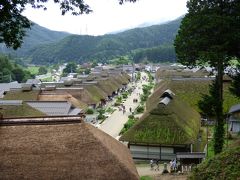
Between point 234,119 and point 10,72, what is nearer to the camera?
point 234,119

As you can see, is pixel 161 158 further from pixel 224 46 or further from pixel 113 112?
pixel 113 112

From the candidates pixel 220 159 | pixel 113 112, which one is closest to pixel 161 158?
pixel 220 159

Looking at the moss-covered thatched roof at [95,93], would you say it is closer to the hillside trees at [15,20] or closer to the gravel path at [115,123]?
the gravel path at [115,123]

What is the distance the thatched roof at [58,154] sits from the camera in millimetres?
18547

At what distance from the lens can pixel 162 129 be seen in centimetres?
3150

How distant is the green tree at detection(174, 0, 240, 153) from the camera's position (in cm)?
2252

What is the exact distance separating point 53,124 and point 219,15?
11704 millimetres

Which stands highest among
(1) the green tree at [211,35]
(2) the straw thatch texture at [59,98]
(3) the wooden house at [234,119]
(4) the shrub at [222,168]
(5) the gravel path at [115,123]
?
(1) the green tree at [211,35]

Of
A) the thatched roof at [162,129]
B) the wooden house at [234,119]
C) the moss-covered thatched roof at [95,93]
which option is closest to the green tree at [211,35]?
the thatched roof at [162,129]

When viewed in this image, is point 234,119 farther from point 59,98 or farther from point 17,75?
point 17,75

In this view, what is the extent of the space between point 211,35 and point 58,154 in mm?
11585

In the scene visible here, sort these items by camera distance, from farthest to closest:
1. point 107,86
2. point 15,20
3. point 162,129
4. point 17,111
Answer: point 107,86, point 17,111, point 162,129, point 15,20

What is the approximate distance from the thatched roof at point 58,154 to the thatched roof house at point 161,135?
11172mm

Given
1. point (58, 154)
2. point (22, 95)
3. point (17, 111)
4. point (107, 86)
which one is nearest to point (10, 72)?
point (107, 86)
